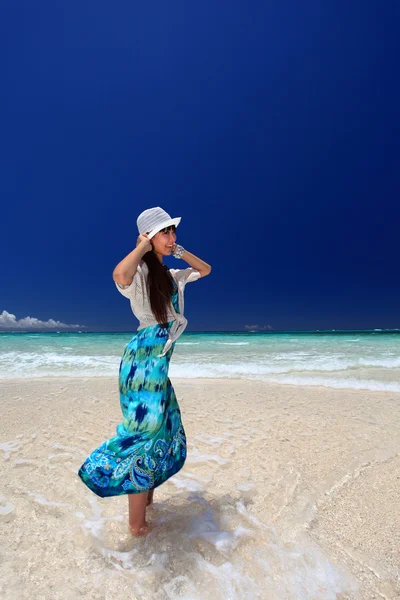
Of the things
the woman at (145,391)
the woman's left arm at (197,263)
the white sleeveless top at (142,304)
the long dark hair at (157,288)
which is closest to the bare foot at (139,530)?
the woman at (145,391)

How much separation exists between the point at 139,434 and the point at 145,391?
269 millimetres

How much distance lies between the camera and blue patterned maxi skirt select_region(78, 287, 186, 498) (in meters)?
2.22

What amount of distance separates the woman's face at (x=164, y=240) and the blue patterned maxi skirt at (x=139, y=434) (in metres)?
0.51

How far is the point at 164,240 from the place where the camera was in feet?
7.91

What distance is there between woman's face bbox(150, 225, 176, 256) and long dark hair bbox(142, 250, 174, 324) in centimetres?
6

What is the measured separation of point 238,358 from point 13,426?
8914 mm

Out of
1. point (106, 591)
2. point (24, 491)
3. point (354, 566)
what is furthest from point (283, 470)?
point (24, 491)

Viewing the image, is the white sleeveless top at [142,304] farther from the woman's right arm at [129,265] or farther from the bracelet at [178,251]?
the bracelet at [178,251]

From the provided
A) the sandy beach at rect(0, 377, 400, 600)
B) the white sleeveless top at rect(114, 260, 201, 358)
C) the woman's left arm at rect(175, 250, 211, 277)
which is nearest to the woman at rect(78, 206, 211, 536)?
the white sleeveless top at rect(114, 260, 201, 358)

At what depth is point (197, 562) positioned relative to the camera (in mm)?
2189

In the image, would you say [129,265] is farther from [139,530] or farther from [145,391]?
[139,530]

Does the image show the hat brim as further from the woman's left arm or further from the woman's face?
the woman's left arm

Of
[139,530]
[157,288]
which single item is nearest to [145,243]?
[157,288]

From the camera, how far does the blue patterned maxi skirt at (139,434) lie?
2.22 meters
